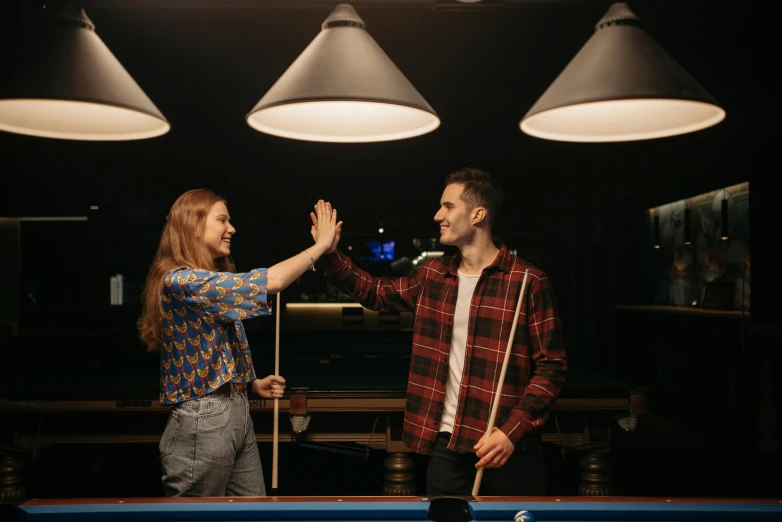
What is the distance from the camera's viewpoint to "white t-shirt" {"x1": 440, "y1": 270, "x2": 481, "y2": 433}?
8.10 feet

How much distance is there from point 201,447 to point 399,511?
0.76 metres

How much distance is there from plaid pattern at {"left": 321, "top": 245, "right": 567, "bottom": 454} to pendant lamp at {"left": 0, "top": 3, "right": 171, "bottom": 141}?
0.90m

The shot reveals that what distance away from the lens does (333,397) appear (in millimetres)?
3582

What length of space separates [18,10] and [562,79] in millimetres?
2882

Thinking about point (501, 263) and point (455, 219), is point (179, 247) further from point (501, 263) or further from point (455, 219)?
point (501, 263)

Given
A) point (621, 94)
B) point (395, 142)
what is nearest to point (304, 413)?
point (621, 94)

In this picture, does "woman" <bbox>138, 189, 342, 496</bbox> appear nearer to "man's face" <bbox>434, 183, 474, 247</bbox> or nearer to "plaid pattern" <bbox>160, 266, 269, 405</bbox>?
"plaid pattern" <bbox>160, 266, 269, 405</bbox>

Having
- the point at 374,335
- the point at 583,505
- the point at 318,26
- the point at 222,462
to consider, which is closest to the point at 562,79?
the point at 583,505

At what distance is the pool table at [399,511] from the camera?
5.38 feet

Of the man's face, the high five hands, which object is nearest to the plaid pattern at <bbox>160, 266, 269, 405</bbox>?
the high five hands

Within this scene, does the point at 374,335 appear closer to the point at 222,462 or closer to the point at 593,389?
the point at 593,389

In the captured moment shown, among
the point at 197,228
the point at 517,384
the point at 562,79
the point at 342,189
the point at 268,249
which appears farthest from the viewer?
the point at 268,249

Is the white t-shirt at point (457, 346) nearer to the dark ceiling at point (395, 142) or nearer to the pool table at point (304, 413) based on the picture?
the pool table at point (304, 413)

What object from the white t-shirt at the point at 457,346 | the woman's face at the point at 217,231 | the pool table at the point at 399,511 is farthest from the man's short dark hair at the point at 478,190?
the pool table at the point at 399,511
